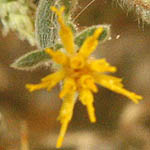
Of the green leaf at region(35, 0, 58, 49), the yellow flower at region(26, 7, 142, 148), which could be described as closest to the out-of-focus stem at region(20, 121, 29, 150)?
the green leaf at region(35, 0, 58, 49)

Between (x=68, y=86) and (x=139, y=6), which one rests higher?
(x=139, y=6)

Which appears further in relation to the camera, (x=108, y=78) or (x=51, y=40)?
(x=51, y=40)

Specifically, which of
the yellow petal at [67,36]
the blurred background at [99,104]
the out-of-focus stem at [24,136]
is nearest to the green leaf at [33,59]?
the yellow petal at [67,36]

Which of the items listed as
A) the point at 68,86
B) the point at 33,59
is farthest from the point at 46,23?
the point at 68,86

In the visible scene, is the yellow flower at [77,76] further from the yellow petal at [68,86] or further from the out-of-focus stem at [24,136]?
the out-of-focus stem at [24,136]

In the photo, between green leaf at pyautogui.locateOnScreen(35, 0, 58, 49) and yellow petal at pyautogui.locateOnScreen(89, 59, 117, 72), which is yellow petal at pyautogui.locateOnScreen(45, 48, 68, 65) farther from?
green leaf at pyautogui.locateOnScreen(35, 0, 58, 49)

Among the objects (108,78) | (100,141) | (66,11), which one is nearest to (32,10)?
(66,11)

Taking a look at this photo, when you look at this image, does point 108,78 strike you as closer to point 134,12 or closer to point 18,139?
point 134,12

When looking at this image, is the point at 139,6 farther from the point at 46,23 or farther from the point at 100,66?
the point at 100,66
